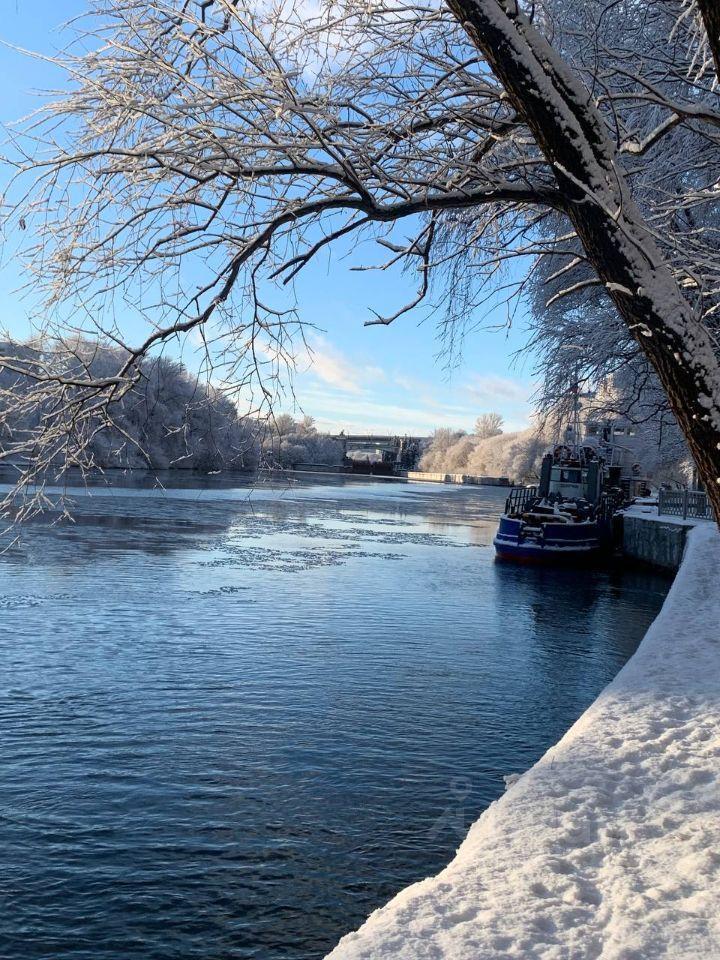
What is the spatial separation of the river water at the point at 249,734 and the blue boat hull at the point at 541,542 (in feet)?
25.3

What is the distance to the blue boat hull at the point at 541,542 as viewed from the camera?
30797 mm

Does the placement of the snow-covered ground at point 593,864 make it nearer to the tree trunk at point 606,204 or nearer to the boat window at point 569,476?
the tree trunk at point 606,204

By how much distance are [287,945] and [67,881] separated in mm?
1869

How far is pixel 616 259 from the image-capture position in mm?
4742

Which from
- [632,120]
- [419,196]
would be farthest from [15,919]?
[632,120]

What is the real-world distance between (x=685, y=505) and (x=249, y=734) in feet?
81.2

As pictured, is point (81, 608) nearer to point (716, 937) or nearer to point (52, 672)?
point (52, 672)

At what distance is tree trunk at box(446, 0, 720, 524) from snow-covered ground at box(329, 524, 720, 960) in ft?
6.97

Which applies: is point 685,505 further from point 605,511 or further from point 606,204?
point 606,204

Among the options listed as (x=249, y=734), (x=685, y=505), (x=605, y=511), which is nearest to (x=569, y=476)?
(x=605, y=511)

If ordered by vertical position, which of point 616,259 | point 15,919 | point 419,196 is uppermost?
point 419,196

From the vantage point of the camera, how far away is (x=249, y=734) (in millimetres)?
9914

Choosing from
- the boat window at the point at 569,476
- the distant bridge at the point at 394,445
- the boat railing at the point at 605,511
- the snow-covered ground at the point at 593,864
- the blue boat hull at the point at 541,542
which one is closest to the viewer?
the snow-covered ground at the point at 593,864

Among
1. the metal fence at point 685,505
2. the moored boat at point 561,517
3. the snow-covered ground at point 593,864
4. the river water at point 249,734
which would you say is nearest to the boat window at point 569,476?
the moored boat at point 561,517
